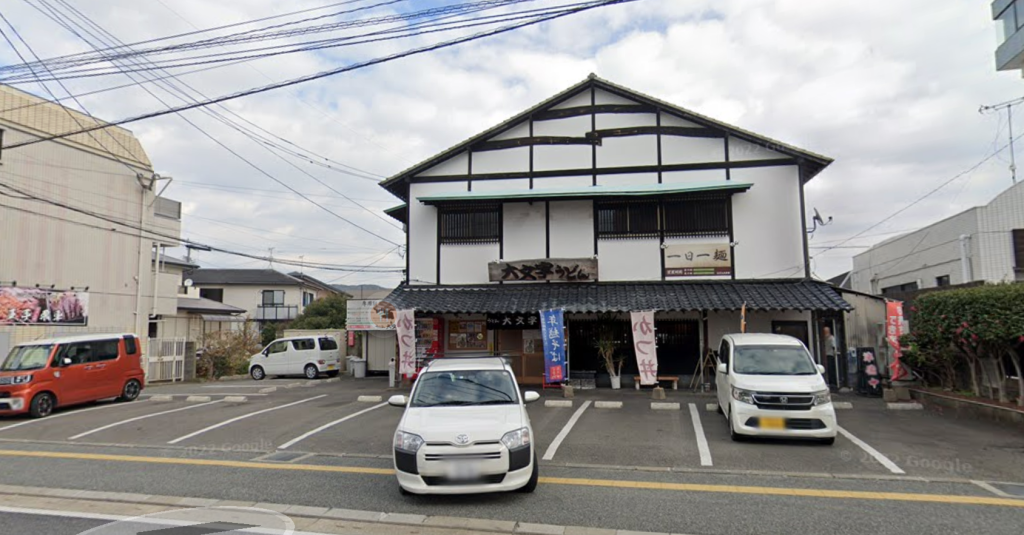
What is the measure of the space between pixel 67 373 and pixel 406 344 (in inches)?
310

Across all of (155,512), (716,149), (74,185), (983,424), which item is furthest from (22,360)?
(983,424)

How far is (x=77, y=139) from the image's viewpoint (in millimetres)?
18188

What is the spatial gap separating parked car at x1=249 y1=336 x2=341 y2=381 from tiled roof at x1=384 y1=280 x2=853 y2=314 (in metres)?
5.97

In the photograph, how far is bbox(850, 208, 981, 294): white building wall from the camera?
19172mm

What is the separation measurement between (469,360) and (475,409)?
148 centimetres

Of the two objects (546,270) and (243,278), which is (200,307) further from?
(546,270)

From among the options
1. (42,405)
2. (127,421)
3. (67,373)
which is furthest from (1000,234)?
(42,405)

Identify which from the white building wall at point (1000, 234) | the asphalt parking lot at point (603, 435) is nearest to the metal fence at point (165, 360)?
the asphalt parking lot at point (603, 435)

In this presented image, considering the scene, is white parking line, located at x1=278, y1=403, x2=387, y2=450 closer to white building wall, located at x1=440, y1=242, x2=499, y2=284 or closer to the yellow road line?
the yellow road line

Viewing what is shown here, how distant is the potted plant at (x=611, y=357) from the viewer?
601 inches

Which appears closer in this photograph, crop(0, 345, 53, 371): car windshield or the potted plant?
crop(0, 345, 53, 371): car windshield

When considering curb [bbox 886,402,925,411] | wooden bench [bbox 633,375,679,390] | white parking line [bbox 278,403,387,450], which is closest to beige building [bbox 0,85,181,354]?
white parking line [bbox 278,403,387,450]

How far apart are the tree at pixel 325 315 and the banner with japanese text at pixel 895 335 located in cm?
2618

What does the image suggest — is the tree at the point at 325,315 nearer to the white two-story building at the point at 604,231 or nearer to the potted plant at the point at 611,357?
the white two-story building at the point at 604,231
